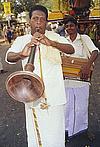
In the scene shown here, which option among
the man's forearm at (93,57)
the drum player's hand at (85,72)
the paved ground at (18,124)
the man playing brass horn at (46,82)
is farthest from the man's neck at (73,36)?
the paved ground at (18,124)

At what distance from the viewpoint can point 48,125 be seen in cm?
320

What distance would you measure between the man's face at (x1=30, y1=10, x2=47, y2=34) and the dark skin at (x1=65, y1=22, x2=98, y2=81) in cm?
123

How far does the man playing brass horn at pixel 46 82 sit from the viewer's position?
121 inches

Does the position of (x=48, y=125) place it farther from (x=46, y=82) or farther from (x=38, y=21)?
(x=38, y=21)

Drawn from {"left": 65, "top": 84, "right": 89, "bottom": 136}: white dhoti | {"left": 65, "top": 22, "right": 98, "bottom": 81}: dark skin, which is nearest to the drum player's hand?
{"left": 65, "top": 22, "right": 98, "bottom": 81}: dark skin

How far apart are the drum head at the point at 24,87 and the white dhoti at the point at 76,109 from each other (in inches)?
69.4

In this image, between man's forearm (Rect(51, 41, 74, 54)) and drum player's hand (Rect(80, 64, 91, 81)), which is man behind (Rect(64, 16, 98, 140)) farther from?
man's forearm (Rect(51, 41, 74, 54))

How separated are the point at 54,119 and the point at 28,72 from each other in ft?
2.44

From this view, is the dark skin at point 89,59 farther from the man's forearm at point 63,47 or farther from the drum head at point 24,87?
the drum head at point 24,87

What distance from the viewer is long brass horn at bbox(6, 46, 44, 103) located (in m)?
2.74

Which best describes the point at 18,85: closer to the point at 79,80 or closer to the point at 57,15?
the point at 79,80

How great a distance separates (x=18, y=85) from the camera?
9.41 feet

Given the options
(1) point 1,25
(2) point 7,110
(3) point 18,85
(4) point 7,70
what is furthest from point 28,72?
(1) point 1,25

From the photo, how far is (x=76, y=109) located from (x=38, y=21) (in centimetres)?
201
